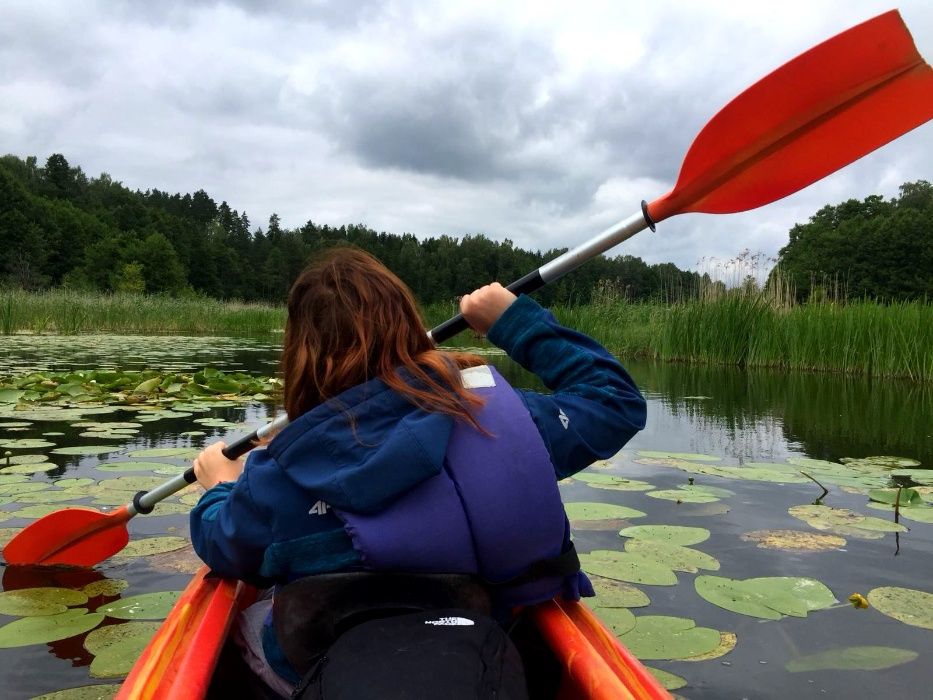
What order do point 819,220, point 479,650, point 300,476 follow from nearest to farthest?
point 479,650 < point 300,476 < point 819,220

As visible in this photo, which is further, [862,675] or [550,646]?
[862,675]

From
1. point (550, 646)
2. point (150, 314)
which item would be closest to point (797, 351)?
point (550, 646)

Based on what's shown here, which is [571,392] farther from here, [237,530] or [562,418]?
[237,530]

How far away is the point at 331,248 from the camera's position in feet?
4.60

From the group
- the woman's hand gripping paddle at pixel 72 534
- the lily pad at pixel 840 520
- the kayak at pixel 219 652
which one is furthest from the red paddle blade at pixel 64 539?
the lily pad at pixel 840 520

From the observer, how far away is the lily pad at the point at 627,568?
2289 mm

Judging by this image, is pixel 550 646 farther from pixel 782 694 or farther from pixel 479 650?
pixel 782 694

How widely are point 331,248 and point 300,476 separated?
1.63 ft

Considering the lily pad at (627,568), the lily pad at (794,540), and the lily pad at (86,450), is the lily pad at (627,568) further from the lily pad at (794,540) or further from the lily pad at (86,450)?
the lily pad at (86,450)

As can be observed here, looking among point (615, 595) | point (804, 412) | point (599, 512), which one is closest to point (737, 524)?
Result: point (599, 512)

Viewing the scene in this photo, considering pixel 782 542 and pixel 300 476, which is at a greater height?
pixel 300 476

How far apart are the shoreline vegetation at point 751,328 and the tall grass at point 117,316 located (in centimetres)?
5

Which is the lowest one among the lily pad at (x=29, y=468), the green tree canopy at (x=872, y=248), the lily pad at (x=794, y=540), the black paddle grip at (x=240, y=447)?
the lily pad at (x=794, y=540)

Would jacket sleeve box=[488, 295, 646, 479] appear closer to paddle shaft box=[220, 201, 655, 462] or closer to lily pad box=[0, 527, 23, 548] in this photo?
paddle shaft box=[220, 201, 655, 462]
